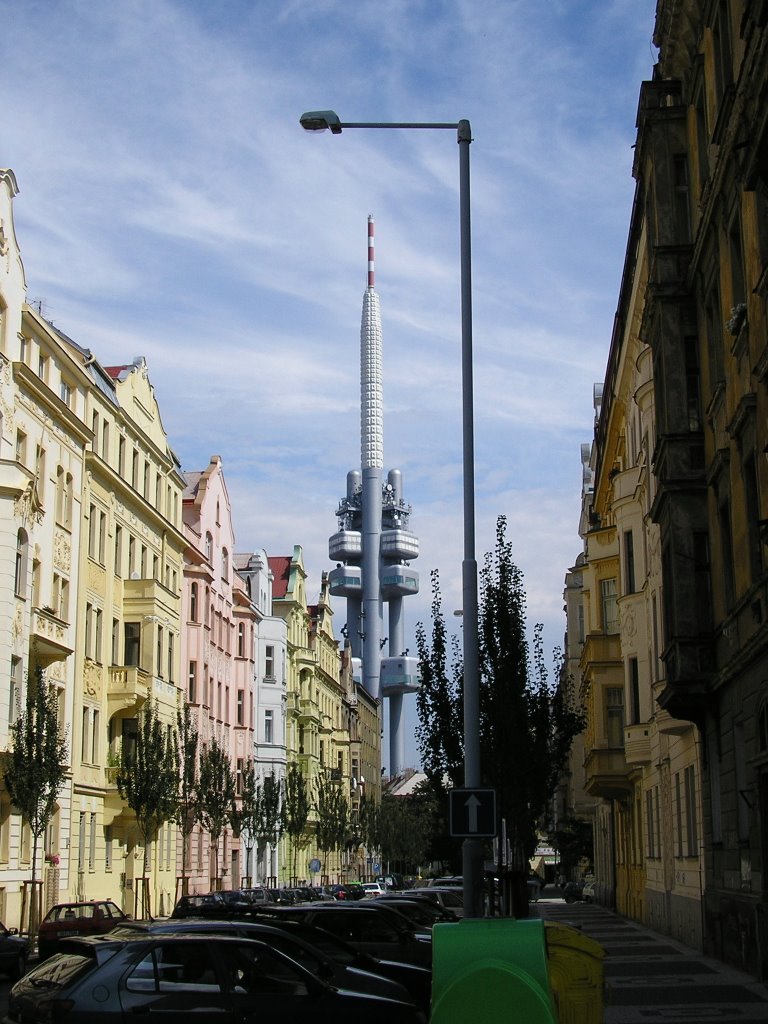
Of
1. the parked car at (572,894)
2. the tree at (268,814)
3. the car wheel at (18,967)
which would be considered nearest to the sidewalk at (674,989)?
the car wheel at (18,967)

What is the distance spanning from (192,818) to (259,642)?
71.8 feet

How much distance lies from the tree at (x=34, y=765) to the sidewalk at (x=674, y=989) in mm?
14311

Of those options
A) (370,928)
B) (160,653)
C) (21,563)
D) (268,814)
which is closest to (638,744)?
(21,563)

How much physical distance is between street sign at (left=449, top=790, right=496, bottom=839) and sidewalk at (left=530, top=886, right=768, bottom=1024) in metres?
2.10

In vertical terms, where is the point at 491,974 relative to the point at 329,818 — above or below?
below

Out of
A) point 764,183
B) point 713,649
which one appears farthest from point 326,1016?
point 713,649

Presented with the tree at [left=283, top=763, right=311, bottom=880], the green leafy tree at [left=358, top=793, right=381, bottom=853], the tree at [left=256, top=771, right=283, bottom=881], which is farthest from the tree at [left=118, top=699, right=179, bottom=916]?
the green leafy tree at [left=358, top=793, right=381, bottom=853]

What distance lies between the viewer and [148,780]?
45.7m

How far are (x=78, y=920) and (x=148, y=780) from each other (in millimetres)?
17445

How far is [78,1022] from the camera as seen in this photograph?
11.0m

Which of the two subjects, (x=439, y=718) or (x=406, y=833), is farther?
(x=406, y=833)

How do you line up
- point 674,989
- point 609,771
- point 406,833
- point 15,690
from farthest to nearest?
point 406,833 → point 609,771 → point 15,690 → point 674,989

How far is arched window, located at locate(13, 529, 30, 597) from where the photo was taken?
3859cm

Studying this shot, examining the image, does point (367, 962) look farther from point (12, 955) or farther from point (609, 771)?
point (609, 771)
